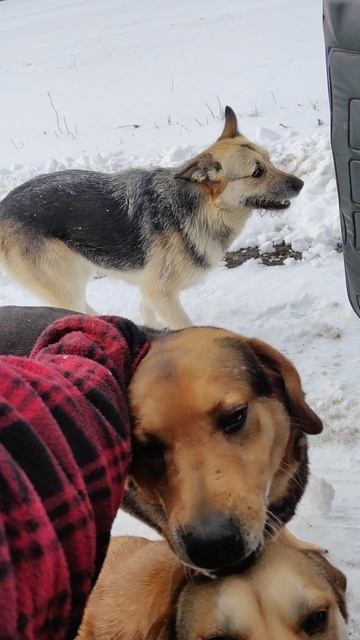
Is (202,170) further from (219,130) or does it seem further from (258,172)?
(219,130)

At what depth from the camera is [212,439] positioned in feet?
6.77

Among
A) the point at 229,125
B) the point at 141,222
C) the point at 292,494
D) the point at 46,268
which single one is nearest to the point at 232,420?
the point at 292,494

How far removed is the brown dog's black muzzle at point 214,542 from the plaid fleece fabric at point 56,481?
0.83ft

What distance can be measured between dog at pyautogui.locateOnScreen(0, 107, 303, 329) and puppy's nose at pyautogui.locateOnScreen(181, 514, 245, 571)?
119 inches

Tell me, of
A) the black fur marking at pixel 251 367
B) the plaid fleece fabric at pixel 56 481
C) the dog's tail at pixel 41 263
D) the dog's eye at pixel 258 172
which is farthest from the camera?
the dog's eye at pixel 258 172

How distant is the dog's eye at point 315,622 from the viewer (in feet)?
7.02

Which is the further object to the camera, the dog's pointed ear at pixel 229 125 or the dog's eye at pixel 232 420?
the dog's pointed ear at pixel 229 125

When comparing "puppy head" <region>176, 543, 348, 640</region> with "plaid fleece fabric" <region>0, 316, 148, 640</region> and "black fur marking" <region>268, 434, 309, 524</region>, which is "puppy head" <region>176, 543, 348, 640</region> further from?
"plaid fleece fabric" <region>0, 316, 148, 640</region>

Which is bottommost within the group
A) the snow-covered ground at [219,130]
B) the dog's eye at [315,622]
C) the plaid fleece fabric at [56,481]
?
the snow-covered ground at [219,130]

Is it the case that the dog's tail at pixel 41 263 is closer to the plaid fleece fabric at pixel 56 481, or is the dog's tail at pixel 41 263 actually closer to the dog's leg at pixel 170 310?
the dog's leg at pixel 170 310

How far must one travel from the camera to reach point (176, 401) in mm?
2076

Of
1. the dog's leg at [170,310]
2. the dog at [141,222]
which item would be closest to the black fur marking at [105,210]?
the dog at [141,222]

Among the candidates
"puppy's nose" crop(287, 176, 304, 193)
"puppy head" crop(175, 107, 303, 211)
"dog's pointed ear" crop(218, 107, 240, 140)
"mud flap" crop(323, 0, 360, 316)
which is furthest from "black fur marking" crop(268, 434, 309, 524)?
"dog's pointed ear" crop(218, 107, 240, 140)

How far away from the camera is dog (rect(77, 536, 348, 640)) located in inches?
82.5
